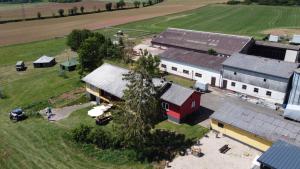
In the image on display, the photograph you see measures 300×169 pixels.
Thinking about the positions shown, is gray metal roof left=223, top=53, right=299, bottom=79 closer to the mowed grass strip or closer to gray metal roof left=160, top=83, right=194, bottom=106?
gray metal roof left=160, top=83, right=194, bottom=106

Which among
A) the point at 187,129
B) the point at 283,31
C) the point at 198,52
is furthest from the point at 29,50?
the point at 283,31

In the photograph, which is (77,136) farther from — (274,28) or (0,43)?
(274,28)

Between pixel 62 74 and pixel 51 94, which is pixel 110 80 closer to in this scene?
pixel 51 94

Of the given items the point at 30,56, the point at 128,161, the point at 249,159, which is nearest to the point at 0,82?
A: the point at 30,56

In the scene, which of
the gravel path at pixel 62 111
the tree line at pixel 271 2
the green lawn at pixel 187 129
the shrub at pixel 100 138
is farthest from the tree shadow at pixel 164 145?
the tree line at pixel 271 2

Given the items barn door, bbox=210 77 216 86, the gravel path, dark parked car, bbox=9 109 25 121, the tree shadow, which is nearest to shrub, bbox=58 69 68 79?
the gravel path
